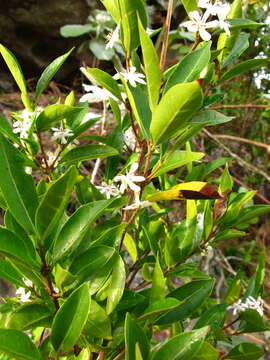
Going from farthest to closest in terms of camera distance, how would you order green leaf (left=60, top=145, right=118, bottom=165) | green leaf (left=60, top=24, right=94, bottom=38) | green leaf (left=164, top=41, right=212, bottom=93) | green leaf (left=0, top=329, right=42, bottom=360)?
green leaf (left=60, top=24, right=94, bottom=38), green leaf (left=60, top=145, right=118, bottom=165), green leaf (left=164, top=41, right=212, bottom=93), green leaf (left=0, top=329, right=42, bottom=360)

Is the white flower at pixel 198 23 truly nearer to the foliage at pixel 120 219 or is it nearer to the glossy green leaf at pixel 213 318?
the foliage at pixel 120 219

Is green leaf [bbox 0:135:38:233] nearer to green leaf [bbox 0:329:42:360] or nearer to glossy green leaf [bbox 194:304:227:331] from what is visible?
green leaf [bbox 0:329:42:360]

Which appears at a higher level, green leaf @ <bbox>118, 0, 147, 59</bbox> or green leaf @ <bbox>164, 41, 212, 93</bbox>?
green leaf @ <bbox>118, 0, 147, 59</bbox>

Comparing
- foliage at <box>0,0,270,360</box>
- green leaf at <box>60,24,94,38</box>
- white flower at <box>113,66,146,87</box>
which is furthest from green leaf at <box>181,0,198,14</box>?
green leaf at <box>60,24,94,38</box>

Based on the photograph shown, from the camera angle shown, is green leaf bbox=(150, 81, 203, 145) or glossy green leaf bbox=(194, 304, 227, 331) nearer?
green leaf bbox=(150, 81, 203, 145)

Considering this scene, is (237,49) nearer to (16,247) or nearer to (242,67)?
(242,67)

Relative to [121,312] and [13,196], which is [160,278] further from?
[13,196]

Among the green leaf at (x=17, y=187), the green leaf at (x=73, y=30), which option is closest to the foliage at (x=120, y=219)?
the green leaf at (x=17, y=187)

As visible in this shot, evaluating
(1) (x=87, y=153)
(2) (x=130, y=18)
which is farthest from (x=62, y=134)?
(2) (x=130, y=18)
